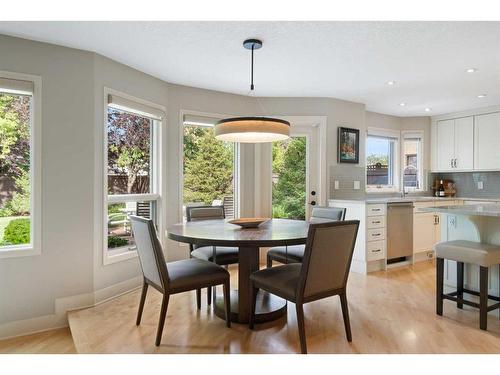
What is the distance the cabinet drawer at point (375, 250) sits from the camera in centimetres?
410

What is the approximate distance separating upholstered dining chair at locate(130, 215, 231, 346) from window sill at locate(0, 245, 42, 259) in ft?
3.09

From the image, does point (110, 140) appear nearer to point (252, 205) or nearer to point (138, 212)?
point (138, 212)

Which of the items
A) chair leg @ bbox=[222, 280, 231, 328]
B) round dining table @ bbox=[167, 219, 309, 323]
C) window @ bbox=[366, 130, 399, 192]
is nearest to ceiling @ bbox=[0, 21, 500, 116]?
window @ bbox=[366, 130, 399, 192]

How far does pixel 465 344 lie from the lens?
2275mm

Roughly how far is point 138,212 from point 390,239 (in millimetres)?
3055

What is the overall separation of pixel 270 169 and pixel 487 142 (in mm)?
3239

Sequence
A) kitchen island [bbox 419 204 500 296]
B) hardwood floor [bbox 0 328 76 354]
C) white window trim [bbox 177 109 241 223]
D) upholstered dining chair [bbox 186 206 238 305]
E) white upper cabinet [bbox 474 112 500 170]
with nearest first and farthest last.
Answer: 1. hardwood floor [bbox 0 328 76 354]
2. kitchen island [bbox 419 204 500 296]
3. upholstered dining chair [bbox 186 206 238 305]
4. white window trim [bbox 177 109 241 223]
5. white upper cabinet [bbox 474 112 500 170]

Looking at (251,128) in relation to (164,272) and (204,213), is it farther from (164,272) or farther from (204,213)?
(204,213)

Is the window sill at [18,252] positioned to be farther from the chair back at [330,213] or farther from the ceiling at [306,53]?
the chair back at [330,213]

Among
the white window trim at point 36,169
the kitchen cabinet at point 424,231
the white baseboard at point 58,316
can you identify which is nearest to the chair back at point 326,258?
the white baseboard at point 58,316

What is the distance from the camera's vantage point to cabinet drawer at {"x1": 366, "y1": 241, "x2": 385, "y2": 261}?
4098 millimetres

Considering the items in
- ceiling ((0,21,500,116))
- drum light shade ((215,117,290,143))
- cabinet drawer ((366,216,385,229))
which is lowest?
cabinet drawer ((366,216,385,229))

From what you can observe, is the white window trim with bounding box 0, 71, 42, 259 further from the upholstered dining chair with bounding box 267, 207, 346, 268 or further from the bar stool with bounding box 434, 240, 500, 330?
the bar stool with bounding box 434, 240, 500, 330
